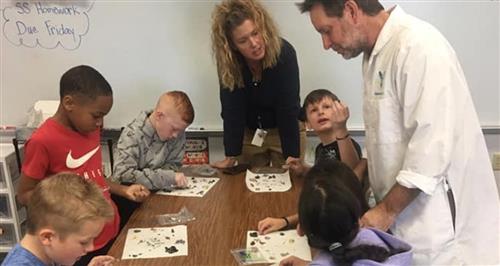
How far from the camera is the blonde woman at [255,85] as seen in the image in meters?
2.23

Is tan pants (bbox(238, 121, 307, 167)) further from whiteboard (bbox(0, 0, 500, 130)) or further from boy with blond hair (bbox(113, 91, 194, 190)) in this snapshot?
boy with blond hair (bbox(113, 91, 194, 190))

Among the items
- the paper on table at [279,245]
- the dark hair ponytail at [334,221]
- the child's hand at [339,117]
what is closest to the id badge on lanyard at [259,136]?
the child's hand at [339,117]

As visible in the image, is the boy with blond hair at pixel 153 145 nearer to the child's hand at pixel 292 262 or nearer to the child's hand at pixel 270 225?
the child's hand at pixel 270 225

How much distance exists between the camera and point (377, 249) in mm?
1309

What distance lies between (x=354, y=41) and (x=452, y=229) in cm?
62

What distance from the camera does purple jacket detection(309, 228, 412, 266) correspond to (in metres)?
1.31

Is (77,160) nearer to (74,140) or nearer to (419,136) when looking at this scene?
(74,140)

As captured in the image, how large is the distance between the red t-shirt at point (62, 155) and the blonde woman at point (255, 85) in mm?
650

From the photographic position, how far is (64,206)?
1344 mm

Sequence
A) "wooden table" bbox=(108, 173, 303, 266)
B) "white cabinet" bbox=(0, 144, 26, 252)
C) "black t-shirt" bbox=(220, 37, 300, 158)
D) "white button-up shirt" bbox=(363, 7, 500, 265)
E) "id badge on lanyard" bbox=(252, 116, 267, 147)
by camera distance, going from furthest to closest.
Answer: "white cabinet" bbox=(0, 144, 26, 252)
"id badge on lanyard" bbox=(252, 116, 267, 147)
"black t-shirt" bbox=(220, 37, 300, 158)
"wooden table" bbox=(108, 173, 303, 266)
"white button-up shirt" bbox=(363, 7, 500, 265)

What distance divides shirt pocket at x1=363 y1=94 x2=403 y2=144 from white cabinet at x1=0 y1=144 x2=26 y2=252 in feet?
6.58

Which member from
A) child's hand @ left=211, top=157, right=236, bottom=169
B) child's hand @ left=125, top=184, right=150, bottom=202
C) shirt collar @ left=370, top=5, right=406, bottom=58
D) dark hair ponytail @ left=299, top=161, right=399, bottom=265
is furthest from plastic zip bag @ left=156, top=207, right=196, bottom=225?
shirt collar @ left=370, top=5, right=406, bottom=58

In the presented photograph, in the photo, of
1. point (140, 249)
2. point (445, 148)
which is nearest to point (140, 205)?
point (140, 249)

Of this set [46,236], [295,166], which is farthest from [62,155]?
[295,166]
